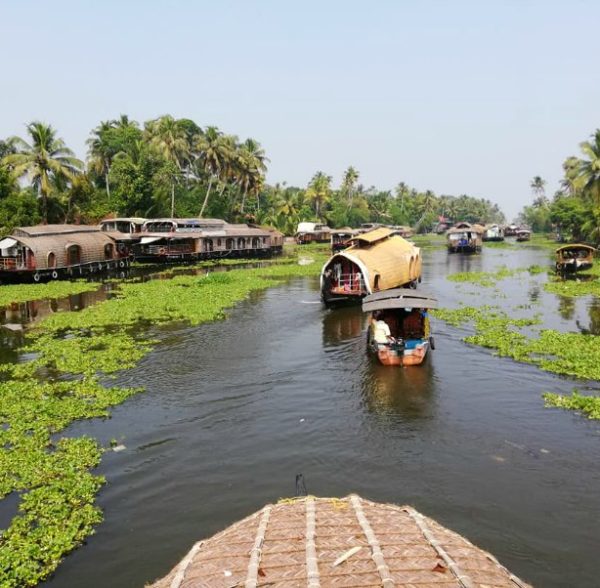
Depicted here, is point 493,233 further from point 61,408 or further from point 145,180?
point 61,408

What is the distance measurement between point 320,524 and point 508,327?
1744 centimetres

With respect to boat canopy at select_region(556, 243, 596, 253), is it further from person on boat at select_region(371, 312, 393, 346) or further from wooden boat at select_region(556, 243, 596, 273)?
person on boat at select_region(371, 312, 393, 346)

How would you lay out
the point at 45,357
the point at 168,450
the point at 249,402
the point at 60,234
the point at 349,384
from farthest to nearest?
the point at 60,234
the point at 45,357
the point at 349,384
the point at 249,402
the point at 168,450

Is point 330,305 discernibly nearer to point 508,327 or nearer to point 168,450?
point 508,327

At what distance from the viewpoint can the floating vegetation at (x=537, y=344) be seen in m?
15.5

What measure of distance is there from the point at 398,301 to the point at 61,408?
1012 centimetres

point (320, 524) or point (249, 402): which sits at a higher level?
point (320, 524)

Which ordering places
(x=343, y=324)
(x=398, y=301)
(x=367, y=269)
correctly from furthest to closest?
(x=367, y=269) → (x=343, y=324) → (x=398, y=301)

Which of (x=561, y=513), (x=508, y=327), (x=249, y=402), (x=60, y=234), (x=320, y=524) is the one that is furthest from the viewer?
(x=60, y=234)

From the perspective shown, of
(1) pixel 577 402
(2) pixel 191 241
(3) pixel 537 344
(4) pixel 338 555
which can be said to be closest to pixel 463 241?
(2) pixel 191 241

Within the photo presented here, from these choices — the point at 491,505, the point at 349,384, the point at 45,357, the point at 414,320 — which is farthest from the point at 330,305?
the point at 491,505

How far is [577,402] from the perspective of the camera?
12820 mm

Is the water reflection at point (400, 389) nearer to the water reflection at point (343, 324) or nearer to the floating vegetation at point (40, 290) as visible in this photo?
the water reflection at point (343, 324)

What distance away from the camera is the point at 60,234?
38.0 meters
